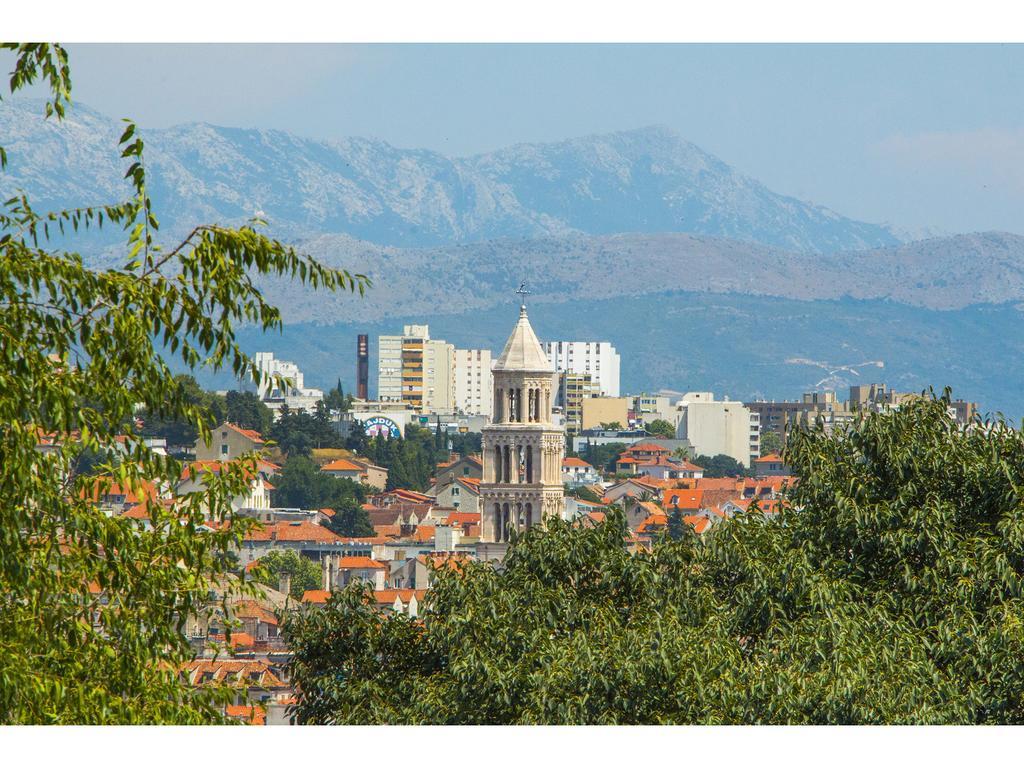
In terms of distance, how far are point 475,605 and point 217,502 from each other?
16.6 ft

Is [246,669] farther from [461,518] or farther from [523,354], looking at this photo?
[461,518]

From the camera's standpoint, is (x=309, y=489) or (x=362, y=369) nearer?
(x=309, y=489)

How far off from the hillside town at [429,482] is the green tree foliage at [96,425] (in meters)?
0.24

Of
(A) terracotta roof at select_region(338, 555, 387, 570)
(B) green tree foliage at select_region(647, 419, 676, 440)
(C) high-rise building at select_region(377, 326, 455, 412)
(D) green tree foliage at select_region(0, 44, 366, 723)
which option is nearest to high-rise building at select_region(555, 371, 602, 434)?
(B) green tree foliage at select_region(647, 419, 676, 440)

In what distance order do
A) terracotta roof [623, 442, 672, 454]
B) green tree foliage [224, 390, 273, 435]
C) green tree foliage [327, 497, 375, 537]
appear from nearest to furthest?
1. green tree foliage [327, 497, 375, 537]
2. green tree foliage [224, 390, 273, 435]
3. terracotta roof [623, 442, 672, 454]

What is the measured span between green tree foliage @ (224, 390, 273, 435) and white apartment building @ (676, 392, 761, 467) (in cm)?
5021

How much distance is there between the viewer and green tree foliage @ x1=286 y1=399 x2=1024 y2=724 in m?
11.2

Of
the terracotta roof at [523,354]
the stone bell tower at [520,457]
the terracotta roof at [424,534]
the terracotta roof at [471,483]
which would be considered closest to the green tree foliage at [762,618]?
the terracotta roof at [523,354]

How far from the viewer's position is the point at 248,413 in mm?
105000

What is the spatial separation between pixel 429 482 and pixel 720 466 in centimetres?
3043

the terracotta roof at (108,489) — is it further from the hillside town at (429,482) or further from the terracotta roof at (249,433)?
the terracotta roof at (249,433)

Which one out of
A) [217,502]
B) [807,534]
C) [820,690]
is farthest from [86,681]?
[807,534]

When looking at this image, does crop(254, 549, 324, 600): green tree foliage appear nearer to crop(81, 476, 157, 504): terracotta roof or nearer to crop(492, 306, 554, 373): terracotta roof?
crop(492, 306, 554, 373): terracotta roof

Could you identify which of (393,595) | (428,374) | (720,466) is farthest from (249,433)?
(428,374)
